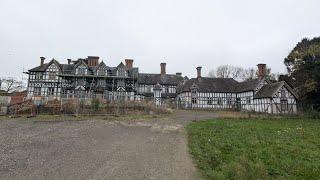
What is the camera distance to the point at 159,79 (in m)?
53.8

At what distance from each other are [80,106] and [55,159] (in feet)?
59.3

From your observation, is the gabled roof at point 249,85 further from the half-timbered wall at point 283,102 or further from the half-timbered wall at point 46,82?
the half-timbered wall at point 46,82

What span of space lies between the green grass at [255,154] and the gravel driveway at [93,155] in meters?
0.79

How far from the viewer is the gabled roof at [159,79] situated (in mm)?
53094

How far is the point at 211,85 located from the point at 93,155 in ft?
125

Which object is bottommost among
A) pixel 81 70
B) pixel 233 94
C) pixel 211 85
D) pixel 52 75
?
pixel 233 94

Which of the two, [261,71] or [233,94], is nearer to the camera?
[261,71]

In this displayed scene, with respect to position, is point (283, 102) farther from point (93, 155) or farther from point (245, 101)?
point (93, 155)

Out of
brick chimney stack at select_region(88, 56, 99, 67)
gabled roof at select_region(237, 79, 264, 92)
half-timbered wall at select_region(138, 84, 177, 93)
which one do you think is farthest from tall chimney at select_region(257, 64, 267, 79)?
brick chimney stack at select_region(88, 56, 99, 67)

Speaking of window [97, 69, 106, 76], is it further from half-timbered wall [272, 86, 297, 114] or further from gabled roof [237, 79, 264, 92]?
half-timbered wall [272, 86, 297, 114]

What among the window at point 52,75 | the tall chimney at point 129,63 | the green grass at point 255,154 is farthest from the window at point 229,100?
the green grass at point 255,154

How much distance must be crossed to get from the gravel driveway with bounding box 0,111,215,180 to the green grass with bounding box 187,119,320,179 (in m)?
0.79

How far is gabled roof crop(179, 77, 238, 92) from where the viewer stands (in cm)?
4768

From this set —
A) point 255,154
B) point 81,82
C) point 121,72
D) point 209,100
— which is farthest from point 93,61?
point 255,154
